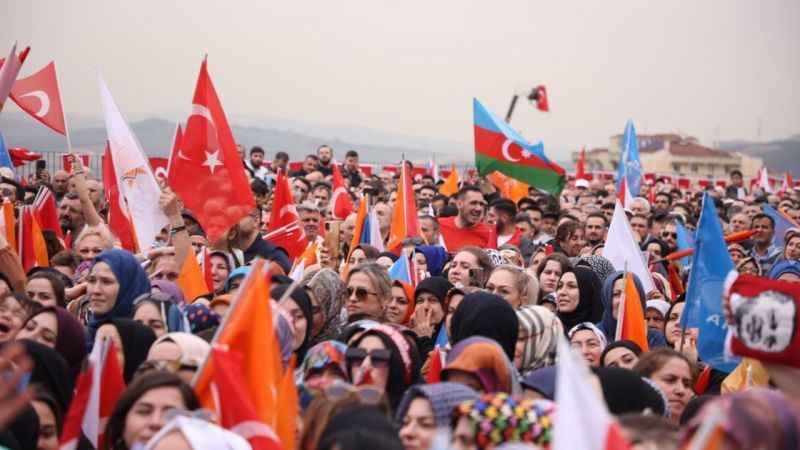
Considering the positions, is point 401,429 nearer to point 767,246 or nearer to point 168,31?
point 767,246

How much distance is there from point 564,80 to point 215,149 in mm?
21163

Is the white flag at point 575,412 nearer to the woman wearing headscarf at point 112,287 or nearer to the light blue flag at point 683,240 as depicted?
the woman wearing headscarf at point 112,287

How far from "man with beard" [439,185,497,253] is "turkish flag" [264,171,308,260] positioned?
1130mm

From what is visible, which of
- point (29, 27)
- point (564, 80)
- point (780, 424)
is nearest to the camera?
point (780, 424)

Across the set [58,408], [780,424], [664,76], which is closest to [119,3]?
[664,76]

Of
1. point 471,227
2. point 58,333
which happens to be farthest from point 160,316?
point 471,227

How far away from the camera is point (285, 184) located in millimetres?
9211

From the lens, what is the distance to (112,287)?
5.86 m

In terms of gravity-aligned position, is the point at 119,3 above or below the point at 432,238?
above

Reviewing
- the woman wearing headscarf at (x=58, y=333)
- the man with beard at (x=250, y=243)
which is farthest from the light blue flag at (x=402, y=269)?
the woman wearing headscarf at (x=58, y=333)

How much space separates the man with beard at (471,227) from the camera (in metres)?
9.52

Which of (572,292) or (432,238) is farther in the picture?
(432,238)

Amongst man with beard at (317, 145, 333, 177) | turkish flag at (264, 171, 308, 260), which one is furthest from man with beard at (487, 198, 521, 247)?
man with beard at (317, 145, 333, 177)

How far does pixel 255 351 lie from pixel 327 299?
170cm
